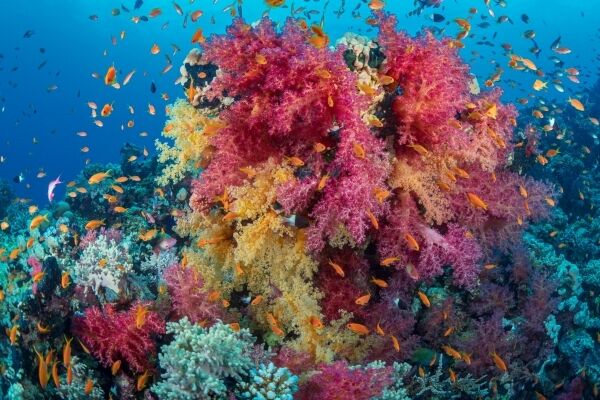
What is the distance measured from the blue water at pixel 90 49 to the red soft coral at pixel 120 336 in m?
65.8

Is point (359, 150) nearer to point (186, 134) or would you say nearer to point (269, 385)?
point (269, 385)

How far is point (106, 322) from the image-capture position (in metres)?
4.79

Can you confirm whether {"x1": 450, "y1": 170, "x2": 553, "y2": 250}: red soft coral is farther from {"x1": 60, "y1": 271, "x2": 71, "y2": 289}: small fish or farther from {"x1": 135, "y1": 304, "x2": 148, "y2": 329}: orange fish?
{"x1": 60, "y1": 271, "x2": 71, "y2": 289}: small fish

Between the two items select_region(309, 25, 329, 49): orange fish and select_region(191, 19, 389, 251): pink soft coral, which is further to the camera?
select_region(309, 25, 329, 49): orange fish

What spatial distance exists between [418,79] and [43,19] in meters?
84.6

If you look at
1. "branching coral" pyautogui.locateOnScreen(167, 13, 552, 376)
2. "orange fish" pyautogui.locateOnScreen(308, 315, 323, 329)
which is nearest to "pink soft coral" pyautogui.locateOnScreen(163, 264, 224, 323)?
"branching coral" pyautogui.locateOnScreen(167, 13, 552, 376)

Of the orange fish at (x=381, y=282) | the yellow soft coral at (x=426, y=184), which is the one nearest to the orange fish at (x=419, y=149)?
the yellow soft coral at (x=426, y=184)

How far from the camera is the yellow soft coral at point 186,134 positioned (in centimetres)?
549

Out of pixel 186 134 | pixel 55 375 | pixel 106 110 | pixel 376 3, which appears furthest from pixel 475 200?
pixel 106 110

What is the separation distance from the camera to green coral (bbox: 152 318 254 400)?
12.5ft

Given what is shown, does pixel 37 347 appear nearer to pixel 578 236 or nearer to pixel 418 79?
pixel 418 79

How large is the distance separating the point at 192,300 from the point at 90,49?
100383mm

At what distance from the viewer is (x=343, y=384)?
13.3ft

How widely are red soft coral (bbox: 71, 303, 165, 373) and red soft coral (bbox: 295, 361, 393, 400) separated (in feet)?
6.00
